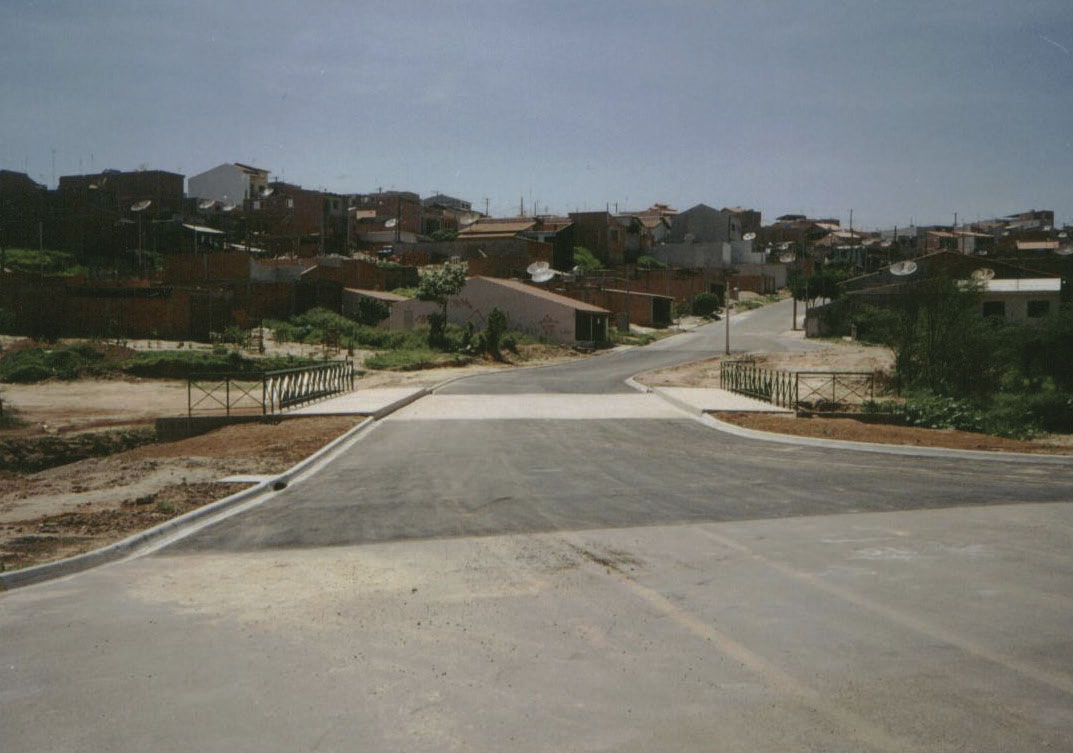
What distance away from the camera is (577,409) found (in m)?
27.1

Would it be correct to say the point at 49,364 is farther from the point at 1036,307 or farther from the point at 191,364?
the point at 1036,307

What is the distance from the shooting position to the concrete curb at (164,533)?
8.88m

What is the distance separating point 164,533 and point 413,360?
35.4 meters

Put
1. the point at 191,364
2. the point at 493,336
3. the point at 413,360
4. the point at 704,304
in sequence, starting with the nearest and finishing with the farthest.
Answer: the point at 191,364, the point at 413,360, the point at 493,336, the point at 704,304

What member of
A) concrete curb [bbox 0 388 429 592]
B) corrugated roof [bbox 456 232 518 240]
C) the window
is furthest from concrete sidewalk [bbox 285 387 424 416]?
corrugated roof [bbox 456 232 518 240]

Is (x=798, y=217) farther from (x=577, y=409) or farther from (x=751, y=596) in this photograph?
(x=751, y=596)

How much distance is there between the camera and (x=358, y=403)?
27297 mm

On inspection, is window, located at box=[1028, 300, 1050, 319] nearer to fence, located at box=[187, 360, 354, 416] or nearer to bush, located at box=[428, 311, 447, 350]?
bush, located at box=[428, 311, 447, 350]

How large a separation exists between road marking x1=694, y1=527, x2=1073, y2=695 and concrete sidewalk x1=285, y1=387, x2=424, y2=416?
1680 centimetres

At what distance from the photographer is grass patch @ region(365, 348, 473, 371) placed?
44.8 metres

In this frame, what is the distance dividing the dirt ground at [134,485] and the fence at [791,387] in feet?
41.9

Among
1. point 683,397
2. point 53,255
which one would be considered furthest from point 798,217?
point 683,397

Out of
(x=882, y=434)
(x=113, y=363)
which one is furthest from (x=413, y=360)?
(x=882, y=434)

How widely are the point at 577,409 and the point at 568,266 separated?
217ft
